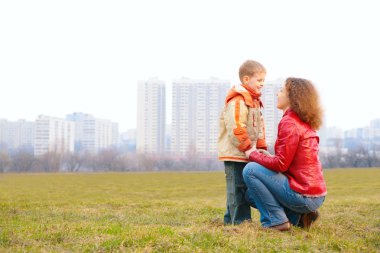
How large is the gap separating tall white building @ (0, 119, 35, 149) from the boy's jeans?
496 feet

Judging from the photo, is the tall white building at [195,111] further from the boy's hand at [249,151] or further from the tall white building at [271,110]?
the boy's hand at [249,151]

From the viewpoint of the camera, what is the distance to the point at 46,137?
13238cm

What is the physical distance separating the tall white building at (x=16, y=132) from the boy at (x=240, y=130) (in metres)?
151

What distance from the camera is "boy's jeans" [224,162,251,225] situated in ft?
20.3

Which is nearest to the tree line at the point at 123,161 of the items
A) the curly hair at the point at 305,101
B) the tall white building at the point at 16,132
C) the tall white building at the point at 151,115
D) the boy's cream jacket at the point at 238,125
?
the tall white building at the point at 151,115

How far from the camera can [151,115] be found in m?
133

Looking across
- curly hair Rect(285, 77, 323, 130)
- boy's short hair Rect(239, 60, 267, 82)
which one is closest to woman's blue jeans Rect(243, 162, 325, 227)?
curly hair Rect(285, 77, 323, 130)

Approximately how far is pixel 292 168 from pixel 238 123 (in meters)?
0.80

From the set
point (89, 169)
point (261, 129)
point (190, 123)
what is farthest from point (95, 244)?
point (190, 123)

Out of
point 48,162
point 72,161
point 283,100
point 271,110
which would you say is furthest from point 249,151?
point 271,110

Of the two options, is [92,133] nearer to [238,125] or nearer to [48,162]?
[48,162]

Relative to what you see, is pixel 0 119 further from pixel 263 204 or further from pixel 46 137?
pixel 263 204

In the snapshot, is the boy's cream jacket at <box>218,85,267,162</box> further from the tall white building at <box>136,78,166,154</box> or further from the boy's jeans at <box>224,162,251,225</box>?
the tall white building at <box>136,78,166,154</box>

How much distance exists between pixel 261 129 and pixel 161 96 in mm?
128395
